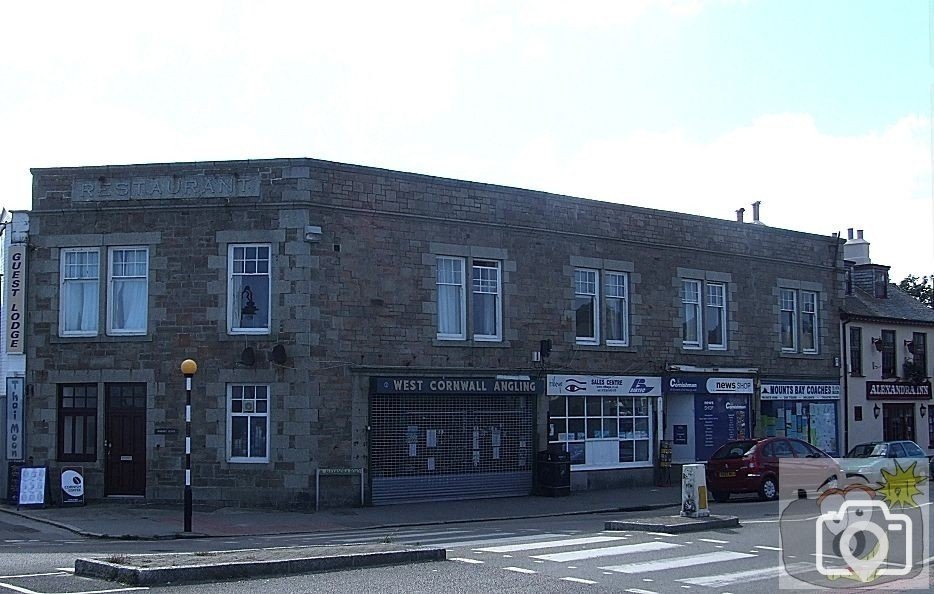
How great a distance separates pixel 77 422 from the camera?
78.8 feet

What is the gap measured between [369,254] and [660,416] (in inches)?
418

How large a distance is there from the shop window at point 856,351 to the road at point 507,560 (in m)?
17.9

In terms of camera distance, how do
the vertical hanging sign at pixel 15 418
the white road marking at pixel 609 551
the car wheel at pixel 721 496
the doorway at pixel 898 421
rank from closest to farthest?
the white road marking at pixel 609 551 → the vertical hanging sign at pixel 15 418 → the car wheel at pixel 721 496 → the doorway at pixel 898 421

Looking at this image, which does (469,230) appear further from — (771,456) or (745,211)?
(745,211)

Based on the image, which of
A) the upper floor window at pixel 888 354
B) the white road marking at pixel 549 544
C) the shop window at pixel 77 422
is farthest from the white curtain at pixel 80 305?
the upper floor window at pixel 888 354

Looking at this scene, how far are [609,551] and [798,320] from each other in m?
22.0

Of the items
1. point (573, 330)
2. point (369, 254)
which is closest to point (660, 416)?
point (573, 330)

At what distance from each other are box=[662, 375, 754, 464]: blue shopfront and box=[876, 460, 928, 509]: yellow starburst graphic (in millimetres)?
5220

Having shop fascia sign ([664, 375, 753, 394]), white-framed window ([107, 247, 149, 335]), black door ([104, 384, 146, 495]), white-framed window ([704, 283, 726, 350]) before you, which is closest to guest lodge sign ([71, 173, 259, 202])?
white-framed window ([107, 247, 149, 335])

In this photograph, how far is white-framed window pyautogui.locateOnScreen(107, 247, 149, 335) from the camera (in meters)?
24.2

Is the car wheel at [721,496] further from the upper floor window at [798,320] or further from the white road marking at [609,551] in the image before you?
the white road marking at [609,551]

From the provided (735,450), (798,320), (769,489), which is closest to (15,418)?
(735,450)

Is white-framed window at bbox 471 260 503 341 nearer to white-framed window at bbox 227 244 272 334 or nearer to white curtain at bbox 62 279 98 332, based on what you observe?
white-framed window at bbox 227 244 272 334

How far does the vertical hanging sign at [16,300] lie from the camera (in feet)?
78.9
